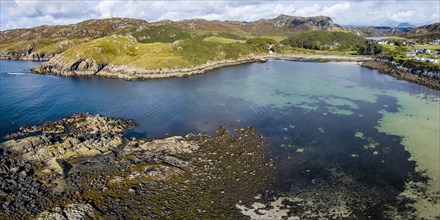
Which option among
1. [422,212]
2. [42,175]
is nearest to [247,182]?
[422,212]

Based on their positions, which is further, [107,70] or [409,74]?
[107,70]

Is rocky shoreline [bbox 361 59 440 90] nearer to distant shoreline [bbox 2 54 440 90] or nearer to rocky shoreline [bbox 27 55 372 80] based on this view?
distant shoreline [bbox 2 54 440 90]

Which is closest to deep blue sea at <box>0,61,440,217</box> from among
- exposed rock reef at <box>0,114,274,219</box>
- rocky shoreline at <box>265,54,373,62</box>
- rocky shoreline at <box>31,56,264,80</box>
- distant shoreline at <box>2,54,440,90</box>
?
exposed rock reef at <box>0,114,274,219</box>

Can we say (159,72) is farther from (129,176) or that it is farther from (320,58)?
(320,58)

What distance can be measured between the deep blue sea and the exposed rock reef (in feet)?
17.0

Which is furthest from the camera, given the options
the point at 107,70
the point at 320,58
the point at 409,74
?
the point at 320,58

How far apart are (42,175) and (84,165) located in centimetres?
481

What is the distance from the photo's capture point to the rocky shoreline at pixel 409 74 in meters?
100

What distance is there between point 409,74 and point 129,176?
115790 mm

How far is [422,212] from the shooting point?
32.7m

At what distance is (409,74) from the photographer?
11506 centimetres

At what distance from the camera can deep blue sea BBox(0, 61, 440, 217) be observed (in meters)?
43.9

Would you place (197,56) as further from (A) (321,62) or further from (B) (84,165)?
(B) (84,165)

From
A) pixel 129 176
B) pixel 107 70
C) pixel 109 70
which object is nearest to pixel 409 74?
pixel 109 70
